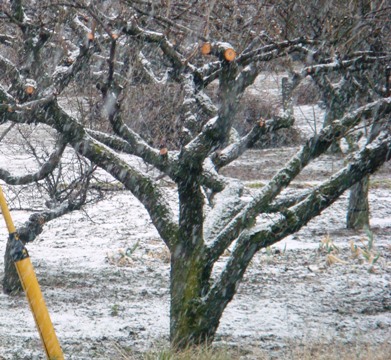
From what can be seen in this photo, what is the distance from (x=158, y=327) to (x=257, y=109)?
10.8 metres

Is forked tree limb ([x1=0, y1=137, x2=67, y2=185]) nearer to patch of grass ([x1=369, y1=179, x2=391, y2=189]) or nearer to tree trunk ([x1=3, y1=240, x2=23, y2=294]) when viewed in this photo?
tree trunk ([x1=3, y1=240, x2=23, y2=294])

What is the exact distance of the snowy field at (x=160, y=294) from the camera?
244 inches

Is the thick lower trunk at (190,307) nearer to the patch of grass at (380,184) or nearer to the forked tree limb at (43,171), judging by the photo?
the forked tree limb at (43,171)

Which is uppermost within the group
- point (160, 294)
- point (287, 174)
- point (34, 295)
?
point (287, 174)

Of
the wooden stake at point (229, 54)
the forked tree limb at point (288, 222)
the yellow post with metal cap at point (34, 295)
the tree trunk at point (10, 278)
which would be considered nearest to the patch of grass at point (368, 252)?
the forked tree limb at point (288, 222)

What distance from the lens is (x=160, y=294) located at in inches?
315

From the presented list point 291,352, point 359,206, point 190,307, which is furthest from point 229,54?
point 359,206

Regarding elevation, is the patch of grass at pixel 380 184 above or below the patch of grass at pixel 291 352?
above

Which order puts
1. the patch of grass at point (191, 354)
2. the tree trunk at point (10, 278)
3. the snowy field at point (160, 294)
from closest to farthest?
the patch of grass at point (191, 354), the snowy field at point (160, 294), the tree trunk at point (10, 278)

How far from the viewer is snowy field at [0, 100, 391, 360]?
620 cm

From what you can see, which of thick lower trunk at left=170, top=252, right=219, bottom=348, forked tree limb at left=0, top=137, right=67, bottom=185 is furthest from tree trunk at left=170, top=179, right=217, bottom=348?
forked tree limb at left=0, top=137, right=67, bottom=185

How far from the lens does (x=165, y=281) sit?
8.62 metres

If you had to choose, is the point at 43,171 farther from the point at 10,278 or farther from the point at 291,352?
the point at 291,352

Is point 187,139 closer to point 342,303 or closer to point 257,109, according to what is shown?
point 342,303
